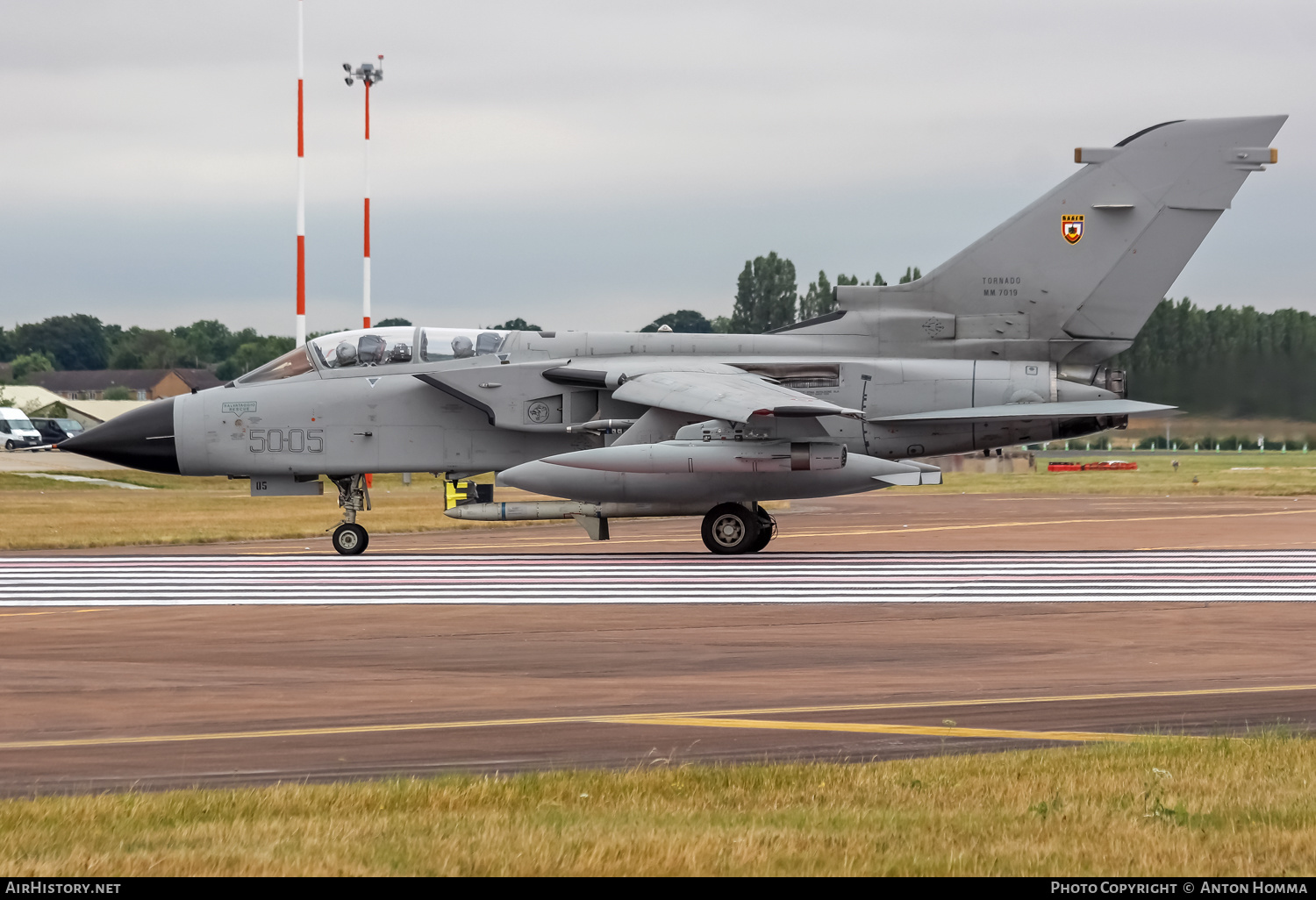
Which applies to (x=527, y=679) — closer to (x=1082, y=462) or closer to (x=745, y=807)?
(x=745, y=807)

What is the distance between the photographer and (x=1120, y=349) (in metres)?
19.2

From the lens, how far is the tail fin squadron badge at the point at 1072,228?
18.9 meters

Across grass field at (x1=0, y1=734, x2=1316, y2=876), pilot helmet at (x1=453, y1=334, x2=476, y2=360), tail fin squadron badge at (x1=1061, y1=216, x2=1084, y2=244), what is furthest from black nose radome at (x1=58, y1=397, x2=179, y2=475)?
grass field at (x1=0, y1=734, x2=1316, y2=876)

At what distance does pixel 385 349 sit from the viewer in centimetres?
1956

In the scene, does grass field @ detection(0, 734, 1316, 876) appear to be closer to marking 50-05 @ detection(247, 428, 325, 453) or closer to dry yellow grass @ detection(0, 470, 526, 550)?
marking 50-05 @ detection(247, 428, 325, 453)

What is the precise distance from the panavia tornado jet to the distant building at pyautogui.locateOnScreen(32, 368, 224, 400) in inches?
3925

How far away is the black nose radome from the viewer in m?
19.1

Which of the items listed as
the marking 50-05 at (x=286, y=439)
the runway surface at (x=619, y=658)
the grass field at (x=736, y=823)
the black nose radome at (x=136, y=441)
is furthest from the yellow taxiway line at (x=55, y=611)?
the grass field at (x=736, y=823)

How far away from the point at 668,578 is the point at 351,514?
6.15 m

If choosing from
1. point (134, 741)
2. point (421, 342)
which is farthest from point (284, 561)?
point (134, 741)

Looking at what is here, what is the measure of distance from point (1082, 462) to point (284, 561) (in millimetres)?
53333

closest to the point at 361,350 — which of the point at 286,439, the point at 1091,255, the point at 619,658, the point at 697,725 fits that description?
the point at 286,439

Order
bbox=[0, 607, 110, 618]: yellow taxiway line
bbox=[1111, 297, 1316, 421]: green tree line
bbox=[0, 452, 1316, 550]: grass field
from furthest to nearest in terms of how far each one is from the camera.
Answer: bbox=[0, 452, 1316, 550]: grass field < bbox=[1111, 297, 1316, 421]: green tree line < bbox=[0, 607, 110, 618]: yellow taxiway line

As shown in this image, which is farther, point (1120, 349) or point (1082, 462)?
point (1082, 462)
